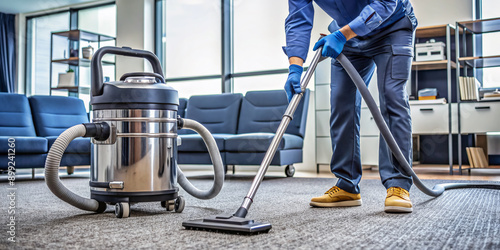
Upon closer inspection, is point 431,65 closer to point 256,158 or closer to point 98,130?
point 256,158

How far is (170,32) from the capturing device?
17.3 feet

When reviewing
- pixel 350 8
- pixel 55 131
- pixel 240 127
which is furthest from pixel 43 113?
pixel 350 8

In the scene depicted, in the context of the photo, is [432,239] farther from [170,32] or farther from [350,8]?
[170,32]

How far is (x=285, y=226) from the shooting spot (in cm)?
114

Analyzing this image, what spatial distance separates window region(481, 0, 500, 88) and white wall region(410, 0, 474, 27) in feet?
0.37

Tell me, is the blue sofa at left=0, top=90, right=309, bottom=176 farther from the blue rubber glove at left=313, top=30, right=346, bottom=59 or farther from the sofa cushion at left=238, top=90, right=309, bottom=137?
the blue rubber glove at left=313, top=30, right=346, bottom=59

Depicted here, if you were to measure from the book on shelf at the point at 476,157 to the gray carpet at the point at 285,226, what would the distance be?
2.05 meters

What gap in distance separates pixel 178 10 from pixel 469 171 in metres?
3.46

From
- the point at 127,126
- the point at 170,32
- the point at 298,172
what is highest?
the point at 170,32

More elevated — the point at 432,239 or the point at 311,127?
A: the point at 311,127

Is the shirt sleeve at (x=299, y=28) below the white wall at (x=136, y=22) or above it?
below

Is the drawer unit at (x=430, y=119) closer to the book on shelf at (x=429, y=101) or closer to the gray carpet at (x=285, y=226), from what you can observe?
the book on shelf at (x=429, y=101)

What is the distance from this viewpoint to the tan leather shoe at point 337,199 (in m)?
1.58

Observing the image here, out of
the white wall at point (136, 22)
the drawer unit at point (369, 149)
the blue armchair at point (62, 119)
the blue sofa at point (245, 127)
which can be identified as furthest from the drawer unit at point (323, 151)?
the white wall at point (136, 22)
